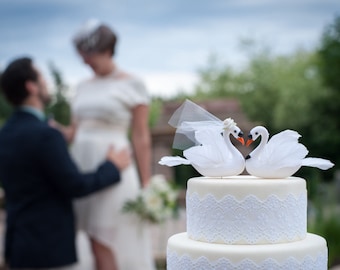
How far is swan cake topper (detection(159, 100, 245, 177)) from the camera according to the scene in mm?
2439

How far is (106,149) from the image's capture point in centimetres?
534

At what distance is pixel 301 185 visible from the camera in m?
2.46

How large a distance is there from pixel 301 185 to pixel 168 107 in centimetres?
1138

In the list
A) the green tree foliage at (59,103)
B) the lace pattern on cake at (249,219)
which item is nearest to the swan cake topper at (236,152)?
the lace pattern on cake at (249,219)

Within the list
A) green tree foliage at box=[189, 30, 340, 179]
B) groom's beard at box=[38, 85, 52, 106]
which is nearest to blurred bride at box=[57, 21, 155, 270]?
groom's beard at box=[38, 85, 52, 106]

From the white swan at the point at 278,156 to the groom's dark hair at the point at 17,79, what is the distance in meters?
2.62

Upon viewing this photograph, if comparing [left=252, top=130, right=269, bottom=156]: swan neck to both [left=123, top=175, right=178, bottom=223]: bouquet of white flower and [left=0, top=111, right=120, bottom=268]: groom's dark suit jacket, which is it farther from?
[left=123, top=175, right=178, bottom=223]: bouquet of white flower

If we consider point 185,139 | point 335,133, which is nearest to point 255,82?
point 335,133

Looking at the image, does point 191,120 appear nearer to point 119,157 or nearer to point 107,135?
point 119,157

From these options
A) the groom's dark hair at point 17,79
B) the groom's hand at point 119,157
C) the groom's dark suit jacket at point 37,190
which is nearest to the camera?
the groom's dark suit jacket at point 37,190

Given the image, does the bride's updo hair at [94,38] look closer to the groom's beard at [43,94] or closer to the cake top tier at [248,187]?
the groom's beard at [43,94]

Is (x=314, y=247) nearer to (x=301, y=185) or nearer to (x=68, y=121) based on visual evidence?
(x=301, y=185)

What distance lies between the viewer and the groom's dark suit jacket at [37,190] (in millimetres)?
4492

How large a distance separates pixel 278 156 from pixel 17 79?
2.73 m
